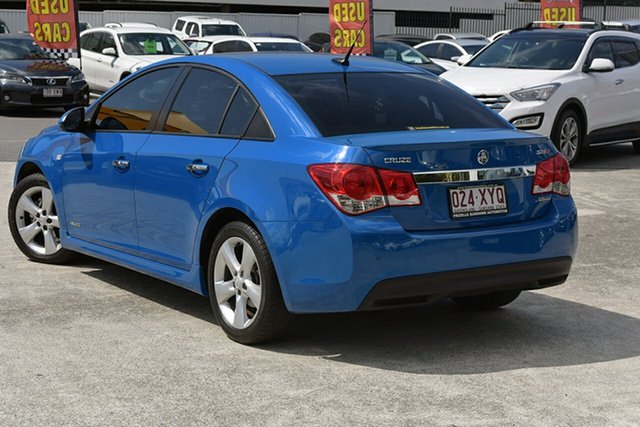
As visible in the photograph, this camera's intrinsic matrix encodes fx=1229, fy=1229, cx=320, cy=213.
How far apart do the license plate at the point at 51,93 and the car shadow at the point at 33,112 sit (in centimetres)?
41

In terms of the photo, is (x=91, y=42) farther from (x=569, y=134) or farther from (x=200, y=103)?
(x=200, y=103)

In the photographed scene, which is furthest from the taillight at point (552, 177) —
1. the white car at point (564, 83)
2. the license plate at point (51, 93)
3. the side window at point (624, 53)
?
the license plate at point (51, 93)

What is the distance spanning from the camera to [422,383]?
5469mm

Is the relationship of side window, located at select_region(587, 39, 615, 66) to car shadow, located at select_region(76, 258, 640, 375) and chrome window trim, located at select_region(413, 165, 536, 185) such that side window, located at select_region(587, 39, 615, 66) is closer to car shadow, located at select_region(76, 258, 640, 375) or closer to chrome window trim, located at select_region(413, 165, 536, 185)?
car shadow, located at select_region(76, 258, 640, 375)

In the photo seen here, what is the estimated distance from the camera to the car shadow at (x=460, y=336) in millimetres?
5895

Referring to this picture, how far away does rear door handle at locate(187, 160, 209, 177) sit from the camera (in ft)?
20.8

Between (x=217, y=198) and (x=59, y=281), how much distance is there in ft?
6.32

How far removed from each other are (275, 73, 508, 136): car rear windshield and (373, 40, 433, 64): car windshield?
18.9 m

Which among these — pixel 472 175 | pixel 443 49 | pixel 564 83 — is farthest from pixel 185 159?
pixel 443 49

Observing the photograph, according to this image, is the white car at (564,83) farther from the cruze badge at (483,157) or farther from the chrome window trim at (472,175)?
the cruze badge at (483,157)

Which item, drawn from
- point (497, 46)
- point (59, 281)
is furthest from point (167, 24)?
point (59, 281)

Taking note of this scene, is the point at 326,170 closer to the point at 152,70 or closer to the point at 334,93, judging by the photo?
the point at 334,93

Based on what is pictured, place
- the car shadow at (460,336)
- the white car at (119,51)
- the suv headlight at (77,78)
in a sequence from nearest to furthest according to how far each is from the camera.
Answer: the car shadow at (460,336)
the suv headlight at (77,78)
the white car at (119,51)

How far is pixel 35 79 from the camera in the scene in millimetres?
21969
